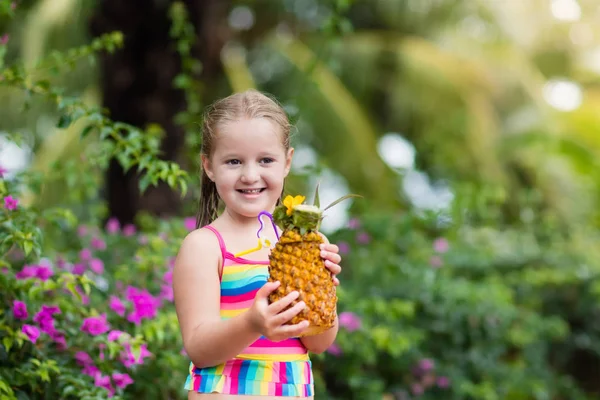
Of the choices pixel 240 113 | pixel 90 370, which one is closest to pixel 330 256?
pixel 240 113

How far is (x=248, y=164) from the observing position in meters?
2.00

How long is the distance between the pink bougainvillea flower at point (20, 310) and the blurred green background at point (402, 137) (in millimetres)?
583

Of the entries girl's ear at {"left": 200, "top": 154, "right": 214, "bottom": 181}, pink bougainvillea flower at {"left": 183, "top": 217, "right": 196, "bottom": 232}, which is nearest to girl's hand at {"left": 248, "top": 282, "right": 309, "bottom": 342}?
girl's ear at {"left": 200, "top": 154, "right": 214, "bottom": 181}

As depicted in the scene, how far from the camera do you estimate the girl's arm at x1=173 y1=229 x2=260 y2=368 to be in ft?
6.06

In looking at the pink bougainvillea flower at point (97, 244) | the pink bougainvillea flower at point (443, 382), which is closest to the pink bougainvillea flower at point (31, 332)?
the pink bougainvillea flower at point (97, 244)

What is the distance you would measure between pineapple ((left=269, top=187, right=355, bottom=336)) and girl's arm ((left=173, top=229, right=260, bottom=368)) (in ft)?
0.41

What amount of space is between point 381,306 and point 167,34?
2.69m

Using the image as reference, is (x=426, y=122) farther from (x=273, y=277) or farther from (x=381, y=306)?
(x=273, y=277)

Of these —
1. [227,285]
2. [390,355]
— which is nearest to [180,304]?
[227,285]

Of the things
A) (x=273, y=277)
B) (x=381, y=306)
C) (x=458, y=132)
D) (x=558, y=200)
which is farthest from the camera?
(x=558, y=200)

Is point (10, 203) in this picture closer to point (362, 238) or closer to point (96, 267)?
point (96, 267)

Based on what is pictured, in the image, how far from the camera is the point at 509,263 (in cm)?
609

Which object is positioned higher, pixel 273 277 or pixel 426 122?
pixel 426 122

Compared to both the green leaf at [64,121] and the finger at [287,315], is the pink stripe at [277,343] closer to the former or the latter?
the finger at [287,315]
